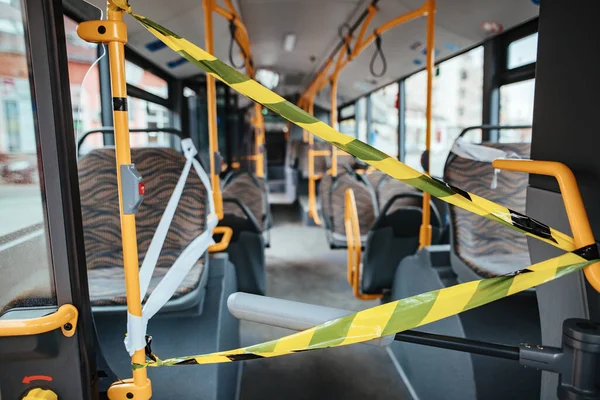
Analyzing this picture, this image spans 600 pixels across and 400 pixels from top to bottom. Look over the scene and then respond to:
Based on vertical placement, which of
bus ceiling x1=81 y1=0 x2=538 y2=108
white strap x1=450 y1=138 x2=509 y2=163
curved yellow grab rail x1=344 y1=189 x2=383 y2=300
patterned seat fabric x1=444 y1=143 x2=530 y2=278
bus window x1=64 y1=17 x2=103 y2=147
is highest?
bus ceiling x1=81 y1=0 x2=538 y2=108

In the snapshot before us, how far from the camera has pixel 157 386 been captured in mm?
1854

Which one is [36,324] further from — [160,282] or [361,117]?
[361,117]

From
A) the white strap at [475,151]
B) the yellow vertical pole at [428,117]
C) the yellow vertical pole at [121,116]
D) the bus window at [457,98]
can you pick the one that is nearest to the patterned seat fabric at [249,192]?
the bus window at [457,98]

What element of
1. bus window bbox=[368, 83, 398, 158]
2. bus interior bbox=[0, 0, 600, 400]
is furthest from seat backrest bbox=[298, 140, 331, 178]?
bus interior bbox=[0, 0, 600, 400]

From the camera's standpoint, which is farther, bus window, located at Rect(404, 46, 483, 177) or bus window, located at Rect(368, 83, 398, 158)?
bus window, located at Rect(368, 83, 398, 158)

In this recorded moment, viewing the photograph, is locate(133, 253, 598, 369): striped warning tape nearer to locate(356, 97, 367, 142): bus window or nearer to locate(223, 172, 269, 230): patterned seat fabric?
locate(223, 172, 269, 230): patterned seat fabric

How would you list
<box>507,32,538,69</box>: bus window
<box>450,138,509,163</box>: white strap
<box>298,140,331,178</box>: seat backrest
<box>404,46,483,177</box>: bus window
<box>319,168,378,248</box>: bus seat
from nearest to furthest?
<box>450,138,509,163</box>: white strap, <box>507,32,538,69</box>: bus window, <box>404,46,483,177</box>: bus window, <box>319,168,378,248</box>: bus seat, <box>298,140,331,178</box>: seat backrest

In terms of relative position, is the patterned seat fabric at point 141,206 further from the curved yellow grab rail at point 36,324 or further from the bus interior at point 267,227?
the curved yellow grab rail at point 36,324

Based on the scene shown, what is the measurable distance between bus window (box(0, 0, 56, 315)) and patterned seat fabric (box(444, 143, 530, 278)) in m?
1.96

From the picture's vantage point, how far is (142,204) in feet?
7.80

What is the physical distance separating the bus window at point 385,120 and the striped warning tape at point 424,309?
202 inches

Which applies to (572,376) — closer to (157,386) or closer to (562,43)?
(562,43)

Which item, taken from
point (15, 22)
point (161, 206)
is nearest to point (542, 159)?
point (15, 22)

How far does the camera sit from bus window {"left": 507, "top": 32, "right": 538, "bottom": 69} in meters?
3.18
